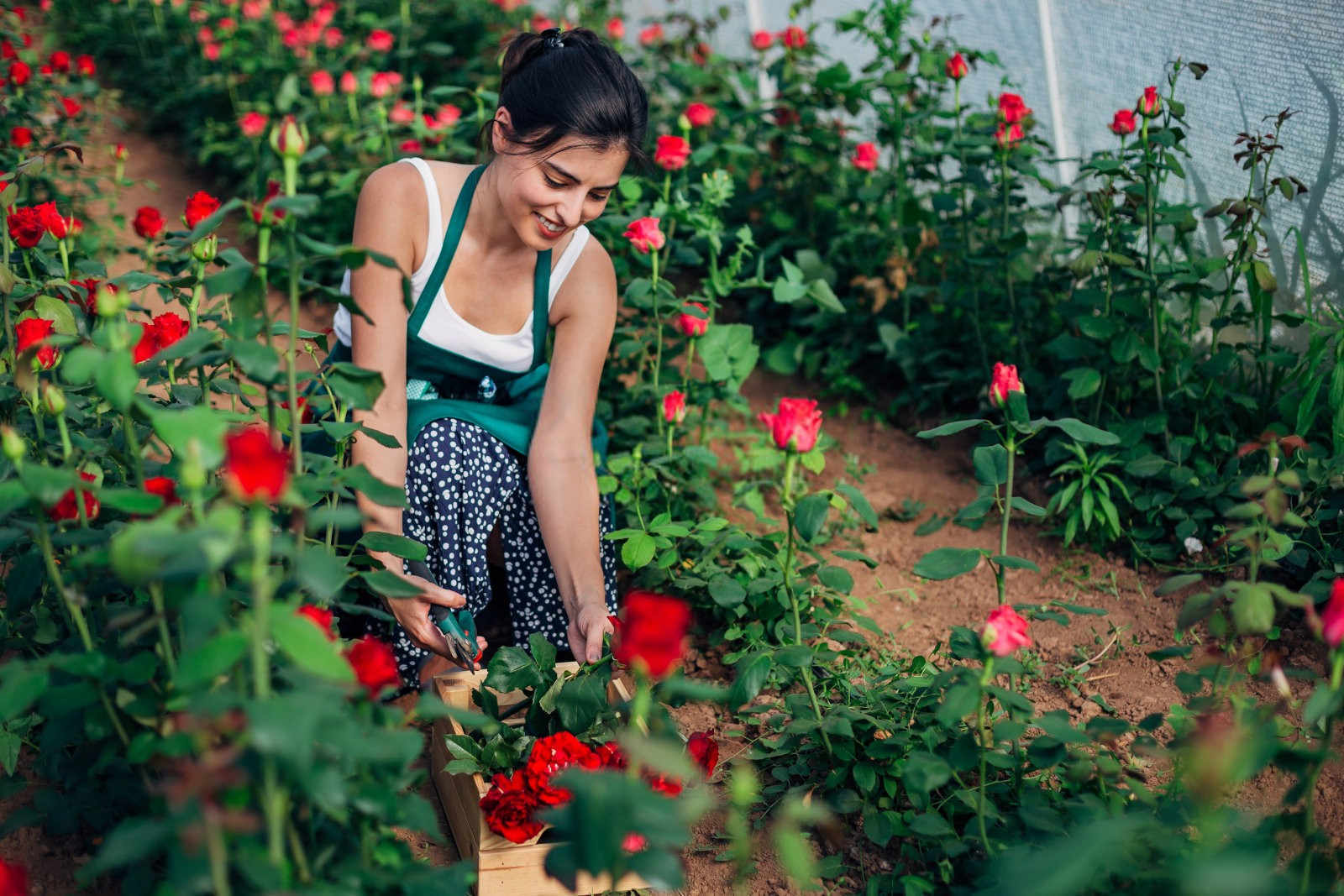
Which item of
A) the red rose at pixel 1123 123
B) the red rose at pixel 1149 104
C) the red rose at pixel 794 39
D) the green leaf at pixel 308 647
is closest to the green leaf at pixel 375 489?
the green leaf at pixel 308 647

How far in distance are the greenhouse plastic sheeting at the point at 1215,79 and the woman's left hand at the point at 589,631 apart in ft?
5.79

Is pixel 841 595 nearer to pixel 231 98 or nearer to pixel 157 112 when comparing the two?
pixel 231 98

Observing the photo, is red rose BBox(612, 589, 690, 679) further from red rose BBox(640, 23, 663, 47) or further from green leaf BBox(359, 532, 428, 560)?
red rose BBox(640, 23, 663, 47)

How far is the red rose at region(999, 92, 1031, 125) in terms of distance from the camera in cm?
261

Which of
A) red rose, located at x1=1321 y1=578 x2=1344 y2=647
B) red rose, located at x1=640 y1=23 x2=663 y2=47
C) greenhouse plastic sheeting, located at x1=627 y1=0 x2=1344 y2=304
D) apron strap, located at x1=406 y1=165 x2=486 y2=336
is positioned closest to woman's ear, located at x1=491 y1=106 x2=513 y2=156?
apron strap, located at x1=406 y1=165 x2=486 y2=336

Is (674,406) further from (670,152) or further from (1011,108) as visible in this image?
(1011,108)

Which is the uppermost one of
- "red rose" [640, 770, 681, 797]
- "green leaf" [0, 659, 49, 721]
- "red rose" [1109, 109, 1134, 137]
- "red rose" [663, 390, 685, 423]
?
"red rose" [1109, 109, 1134, 137]

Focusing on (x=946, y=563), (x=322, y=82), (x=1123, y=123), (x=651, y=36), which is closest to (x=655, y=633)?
(x=946, y=563)

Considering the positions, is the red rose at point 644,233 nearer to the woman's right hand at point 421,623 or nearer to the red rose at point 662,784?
the woman's right hand at point 421,623

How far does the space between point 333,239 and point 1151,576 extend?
2.58m

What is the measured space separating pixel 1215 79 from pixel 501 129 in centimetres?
174

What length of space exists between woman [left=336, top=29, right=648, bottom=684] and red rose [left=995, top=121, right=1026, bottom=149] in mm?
1060

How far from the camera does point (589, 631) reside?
1833 mm

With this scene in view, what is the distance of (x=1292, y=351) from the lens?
2.51 meters
